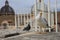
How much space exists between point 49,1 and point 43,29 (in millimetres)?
762

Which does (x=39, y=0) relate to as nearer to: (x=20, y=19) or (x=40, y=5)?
(x=40, y=5)

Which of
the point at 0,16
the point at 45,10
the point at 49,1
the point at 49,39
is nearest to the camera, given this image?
the point at 49,39

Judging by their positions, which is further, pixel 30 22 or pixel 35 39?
pixel 30 22

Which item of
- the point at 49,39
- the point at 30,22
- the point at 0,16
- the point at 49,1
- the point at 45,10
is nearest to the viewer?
the point at 49,39

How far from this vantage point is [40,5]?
21.9ft

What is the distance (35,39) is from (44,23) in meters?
1.20

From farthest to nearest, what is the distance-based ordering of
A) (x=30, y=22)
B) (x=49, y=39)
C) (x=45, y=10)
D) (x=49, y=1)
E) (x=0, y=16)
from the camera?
(x=0, y=16)
(x=30, y=22)
(x=45, y=10)
(x=49, y=1)
(x=49, y=39)

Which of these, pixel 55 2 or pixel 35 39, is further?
pixel 55 2

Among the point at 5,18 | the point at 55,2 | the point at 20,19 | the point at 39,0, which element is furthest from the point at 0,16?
the point at 55,2

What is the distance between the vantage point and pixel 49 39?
3.69 m

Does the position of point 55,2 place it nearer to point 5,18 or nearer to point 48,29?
point 48,29

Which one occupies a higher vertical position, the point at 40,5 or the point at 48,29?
the point at 40,5

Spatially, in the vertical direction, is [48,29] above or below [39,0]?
below

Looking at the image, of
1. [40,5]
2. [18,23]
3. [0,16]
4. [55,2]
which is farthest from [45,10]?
[0,16]
